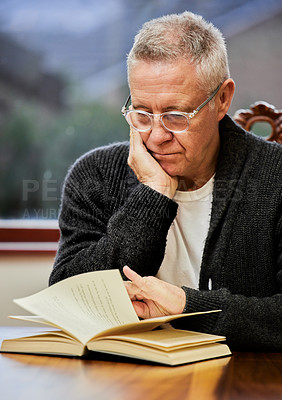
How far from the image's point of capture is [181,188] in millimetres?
1599

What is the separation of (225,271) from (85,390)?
0.75 meters

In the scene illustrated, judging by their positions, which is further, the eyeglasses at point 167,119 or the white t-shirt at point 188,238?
the white t-shirt at point 188,238

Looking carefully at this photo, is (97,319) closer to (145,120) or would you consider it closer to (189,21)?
(145,120)

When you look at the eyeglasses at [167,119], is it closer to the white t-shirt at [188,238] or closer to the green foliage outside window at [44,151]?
the white t-shirt at [188,238]

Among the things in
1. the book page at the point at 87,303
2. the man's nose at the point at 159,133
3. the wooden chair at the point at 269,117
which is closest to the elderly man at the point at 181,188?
the man's nose at the point at 159,133

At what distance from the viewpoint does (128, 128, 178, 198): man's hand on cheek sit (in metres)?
1.44

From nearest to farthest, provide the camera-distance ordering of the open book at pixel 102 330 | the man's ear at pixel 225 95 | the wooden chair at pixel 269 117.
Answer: the open book at pixel 102 330, the man's ear at pixel 225 95, the wooden chair at pixel 269 117

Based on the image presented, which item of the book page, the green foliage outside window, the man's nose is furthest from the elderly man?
the green foliage outside window

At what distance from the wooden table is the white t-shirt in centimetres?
53

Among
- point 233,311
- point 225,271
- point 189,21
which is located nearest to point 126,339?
point 233,311

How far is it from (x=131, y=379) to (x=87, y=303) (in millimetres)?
272

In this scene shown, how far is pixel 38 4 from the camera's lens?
2.59 meters

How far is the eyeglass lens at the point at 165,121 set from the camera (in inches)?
55.2

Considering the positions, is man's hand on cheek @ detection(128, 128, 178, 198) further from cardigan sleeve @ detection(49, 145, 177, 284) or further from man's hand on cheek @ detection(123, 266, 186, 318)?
man's hand on cheek @ detection(123, 266, 186, 318)
